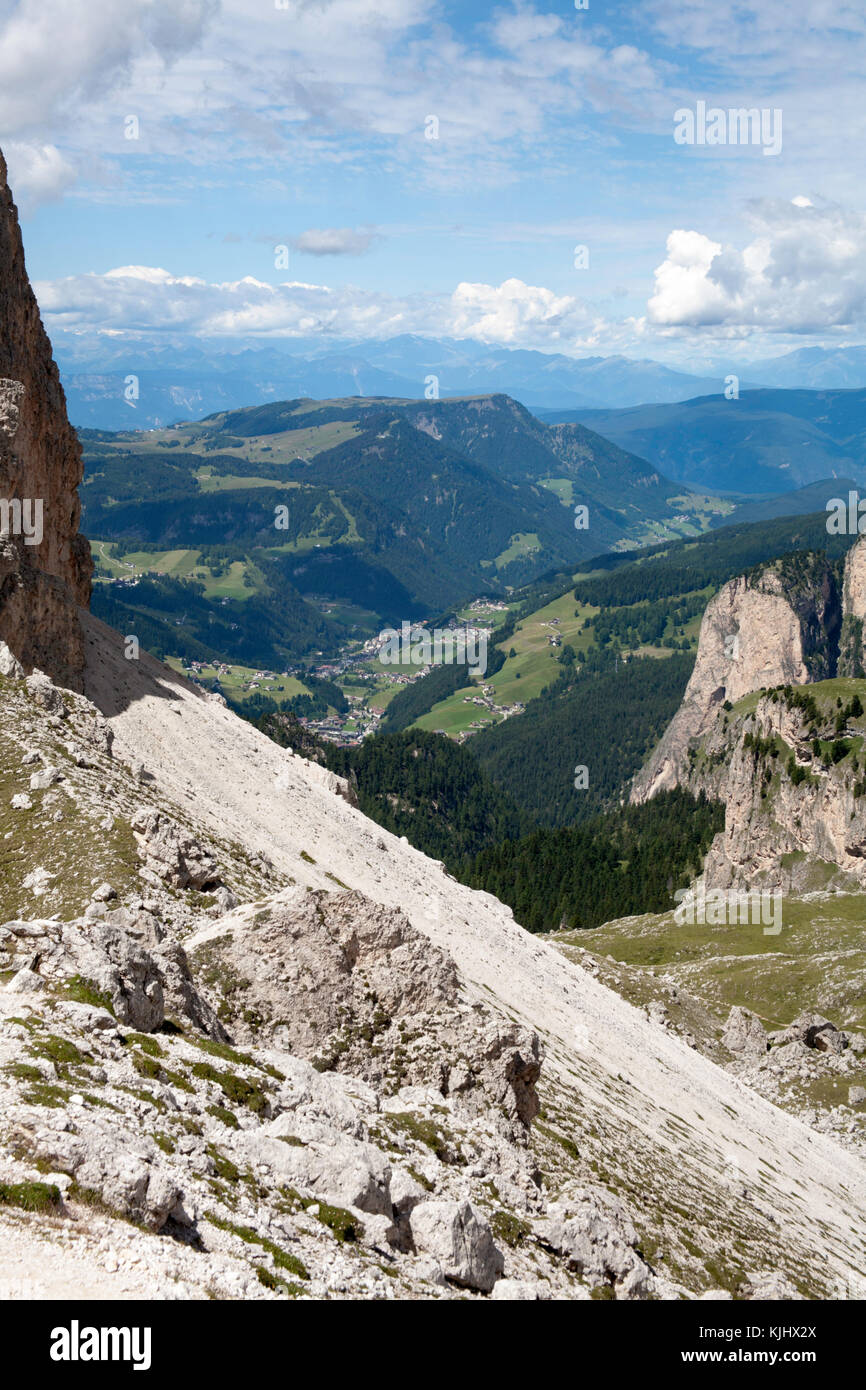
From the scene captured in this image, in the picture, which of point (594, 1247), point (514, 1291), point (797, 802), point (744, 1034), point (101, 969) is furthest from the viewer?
point (797, 802)

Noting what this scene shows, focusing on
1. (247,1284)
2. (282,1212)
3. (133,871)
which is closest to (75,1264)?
(247,1284)

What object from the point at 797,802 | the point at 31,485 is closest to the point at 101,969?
the point at 31,485

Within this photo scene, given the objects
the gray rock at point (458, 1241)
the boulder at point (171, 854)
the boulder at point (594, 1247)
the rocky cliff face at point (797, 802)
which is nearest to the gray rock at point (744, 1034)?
the rocky cliff face at point (797, 802)

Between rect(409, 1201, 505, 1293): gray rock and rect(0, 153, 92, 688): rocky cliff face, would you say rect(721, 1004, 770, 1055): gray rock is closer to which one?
rect(0, 153, 92, 688): rocky cliff face

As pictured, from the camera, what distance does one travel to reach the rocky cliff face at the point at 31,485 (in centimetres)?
6894

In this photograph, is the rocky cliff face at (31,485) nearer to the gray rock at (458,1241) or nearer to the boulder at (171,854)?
the boulder at (171,854)

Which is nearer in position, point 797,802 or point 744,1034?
point 744,1034

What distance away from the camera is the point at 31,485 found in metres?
75.6

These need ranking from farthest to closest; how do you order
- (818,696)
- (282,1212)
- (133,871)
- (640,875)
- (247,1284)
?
(640,875) → (818,696) → (133,871) → (282,1212) → (247,1284)

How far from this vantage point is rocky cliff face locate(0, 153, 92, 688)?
6894 cm

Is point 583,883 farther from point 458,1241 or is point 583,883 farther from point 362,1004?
point 458,1241
